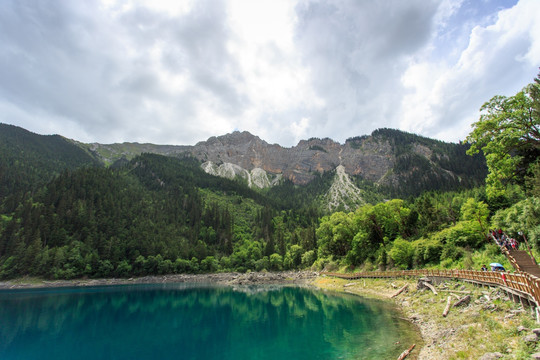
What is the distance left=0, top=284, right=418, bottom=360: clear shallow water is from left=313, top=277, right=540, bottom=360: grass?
6.14 ft

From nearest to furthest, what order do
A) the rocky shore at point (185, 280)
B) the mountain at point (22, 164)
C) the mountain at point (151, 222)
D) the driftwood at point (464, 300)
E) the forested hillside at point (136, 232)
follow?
1. the driftwood at point (464, 300)
2. the rocky shore at point (185, 280)
3. the mountain at point (151, 222)
4. the forested hillside at point (136, 232)
5. the mountain at point (22, 164)

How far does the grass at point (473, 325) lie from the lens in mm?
11422

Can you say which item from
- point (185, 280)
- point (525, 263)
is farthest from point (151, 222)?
point (525, 263)

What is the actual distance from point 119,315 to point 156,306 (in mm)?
7227

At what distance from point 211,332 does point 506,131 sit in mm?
30118

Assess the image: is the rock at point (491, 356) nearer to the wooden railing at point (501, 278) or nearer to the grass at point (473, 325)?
the grass at point (473, 325)

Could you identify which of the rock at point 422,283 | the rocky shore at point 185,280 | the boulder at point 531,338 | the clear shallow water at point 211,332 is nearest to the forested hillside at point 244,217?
the rocky shore at point 185,280

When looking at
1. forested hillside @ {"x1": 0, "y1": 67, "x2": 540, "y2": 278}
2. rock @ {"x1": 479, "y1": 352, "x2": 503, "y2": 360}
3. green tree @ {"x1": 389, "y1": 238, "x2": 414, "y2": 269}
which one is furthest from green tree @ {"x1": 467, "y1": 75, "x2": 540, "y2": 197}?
green tree @ {"x1": 389, "y1": 238, "x2": 414, "y2": 269}

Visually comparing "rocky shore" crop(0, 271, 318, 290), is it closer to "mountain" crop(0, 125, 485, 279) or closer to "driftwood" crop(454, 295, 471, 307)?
"mountain" crop(0, 125, 485, 279)

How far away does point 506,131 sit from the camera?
19516 mm

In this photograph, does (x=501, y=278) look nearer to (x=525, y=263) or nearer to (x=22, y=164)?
(x=525, y=263)

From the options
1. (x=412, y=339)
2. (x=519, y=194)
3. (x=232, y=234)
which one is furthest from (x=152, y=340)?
(x=232, y=234)

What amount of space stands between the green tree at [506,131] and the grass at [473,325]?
9.18m

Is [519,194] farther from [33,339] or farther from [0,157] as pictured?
[0,157]
